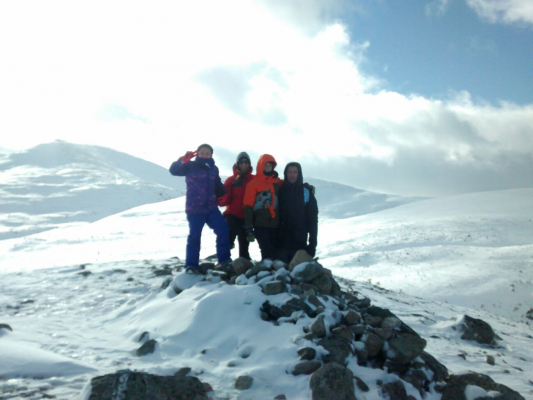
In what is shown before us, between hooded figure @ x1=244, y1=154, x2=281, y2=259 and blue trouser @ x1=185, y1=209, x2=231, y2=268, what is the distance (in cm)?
45

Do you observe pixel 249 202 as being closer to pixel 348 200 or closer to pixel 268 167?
pixel 268 167

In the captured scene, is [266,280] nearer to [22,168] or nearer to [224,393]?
[224,393]

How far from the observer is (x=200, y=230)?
6.33 metres

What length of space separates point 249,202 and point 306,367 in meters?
3.13

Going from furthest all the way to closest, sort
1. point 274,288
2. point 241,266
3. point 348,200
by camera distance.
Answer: point 348,200 → point 241,266 → point 274,288

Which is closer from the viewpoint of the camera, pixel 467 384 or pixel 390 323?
pixel 467 384

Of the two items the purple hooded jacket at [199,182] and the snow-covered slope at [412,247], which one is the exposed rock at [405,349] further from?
the snow-covered slope at [412,247]

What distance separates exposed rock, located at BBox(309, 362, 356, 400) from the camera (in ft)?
10.9

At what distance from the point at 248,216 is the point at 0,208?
31630mm

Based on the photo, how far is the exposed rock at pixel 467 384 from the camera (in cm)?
367

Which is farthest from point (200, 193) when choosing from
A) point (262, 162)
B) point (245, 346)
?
point (245, 346)

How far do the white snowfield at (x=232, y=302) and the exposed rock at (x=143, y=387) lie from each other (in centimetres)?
36

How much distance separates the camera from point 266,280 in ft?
17.3

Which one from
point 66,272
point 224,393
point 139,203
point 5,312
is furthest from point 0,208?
point 224,393
